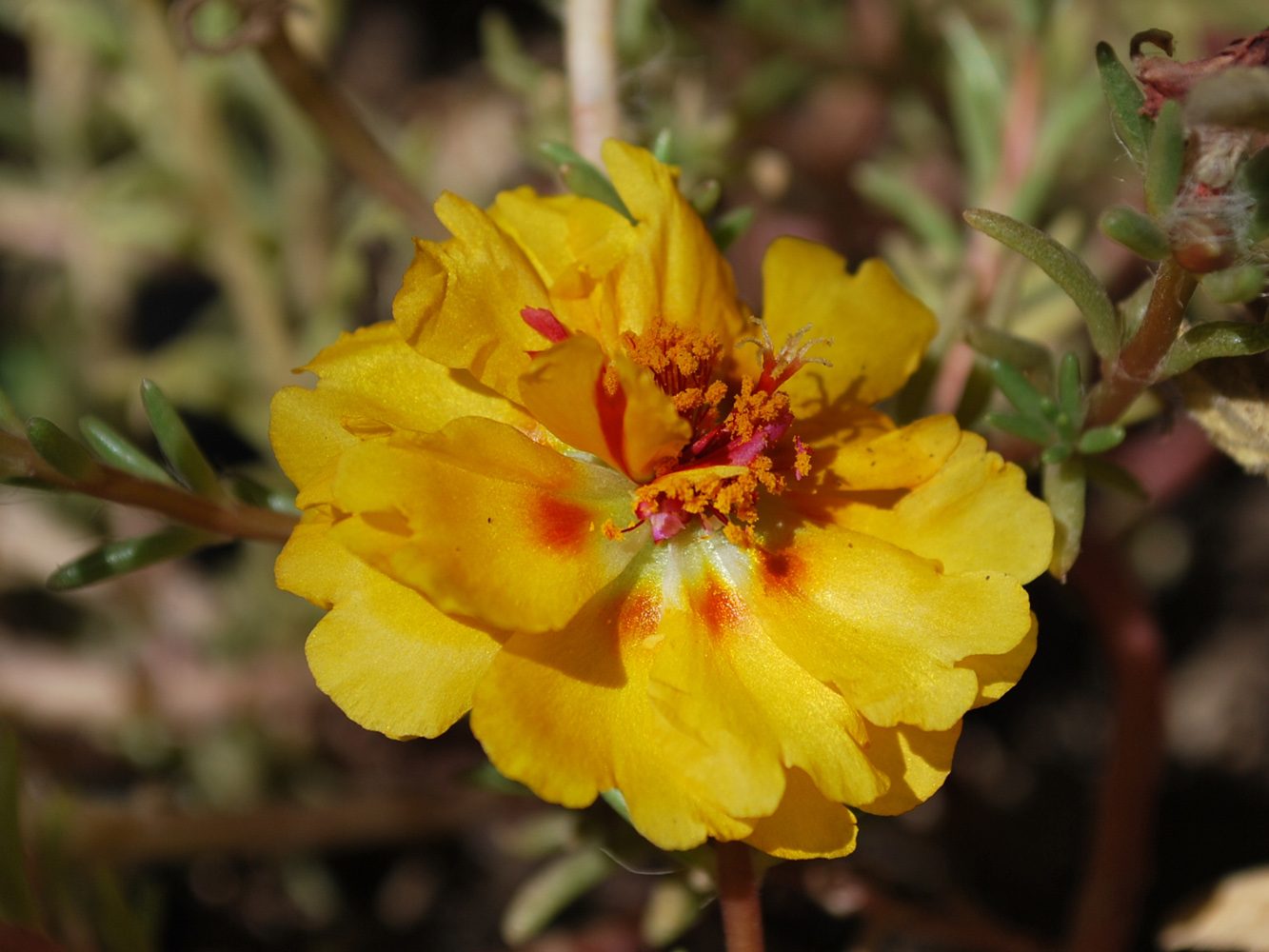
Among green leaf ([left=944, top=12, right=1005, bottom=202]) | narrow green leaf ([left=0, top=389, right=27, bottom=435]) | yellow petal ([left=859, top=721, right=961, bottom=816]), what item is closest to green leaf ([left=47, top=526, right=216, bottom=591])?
narrow green leaf ([left=0, top=389, right=27, bottom=435])

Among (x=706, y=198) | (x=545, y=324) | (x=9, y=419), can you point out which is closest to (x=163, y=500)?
(x=9, y=419)

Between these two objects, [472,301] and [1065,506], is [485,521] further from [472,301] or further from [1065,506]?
[1065,506]

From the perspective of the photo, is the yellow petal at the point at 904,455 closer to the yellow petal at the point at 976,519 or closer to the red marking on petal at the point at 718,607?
the yellow petal at the point at 976,519

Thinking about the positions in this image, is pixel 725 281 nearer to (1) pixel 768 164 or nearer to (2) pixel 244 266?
(1) pixel 768 164

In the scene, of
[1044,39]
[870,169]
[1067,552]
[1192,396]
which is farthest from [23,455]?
[1044,39]

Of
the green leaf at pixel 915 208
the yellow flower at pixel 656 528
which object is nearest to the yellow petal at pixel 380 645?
the yellow flower at pixel 656 528
